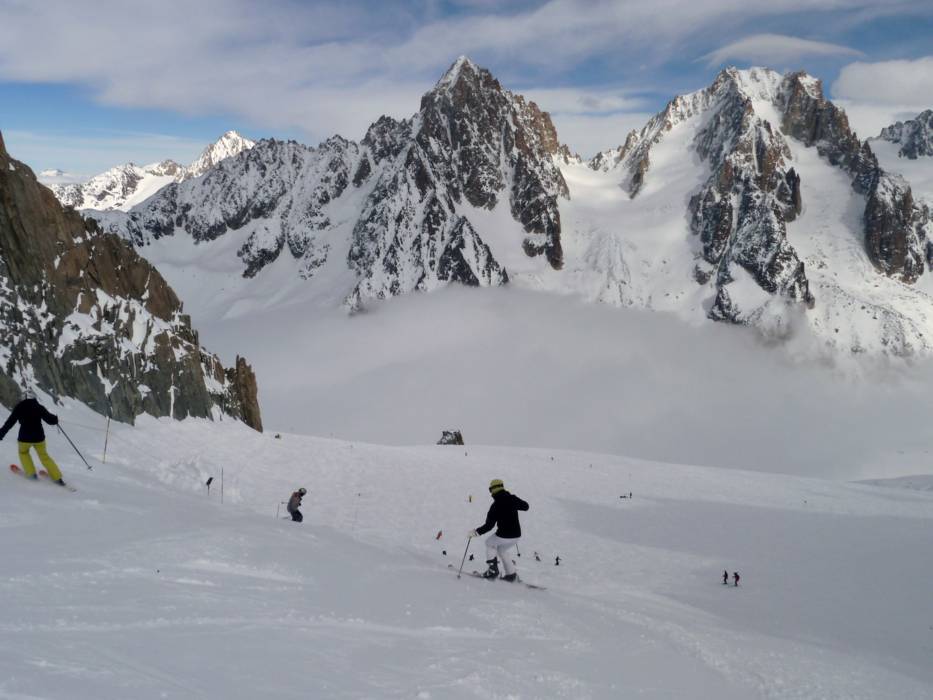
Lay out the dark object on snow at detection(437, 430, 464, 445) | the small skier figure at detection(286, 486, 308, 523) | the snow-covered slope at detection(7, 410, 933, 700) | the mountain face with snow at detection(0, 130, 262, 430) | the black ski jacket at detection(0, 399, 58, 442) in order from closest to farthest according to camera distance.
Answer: the snow-covered slope at detection(7, 410, 933, 700), the black ski jacket at detection(0, 399, 58, 442), the small skier figure at detection(286, 486, 308, 523), the mountain face with snow at detection(0, 130, 262, 430), the dark object on snow at detection(437, 430, 464, 445)

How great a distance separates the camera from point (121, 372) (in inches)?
1137

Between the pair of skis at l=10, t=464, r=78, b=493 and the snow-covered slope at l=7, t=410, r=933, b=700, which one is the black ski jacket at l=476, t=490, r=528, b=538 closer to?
the snow-covered slope at l=7, t=410, r=933, b=700

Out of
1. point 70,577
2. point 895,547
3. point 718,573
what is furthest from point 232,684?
point 895,547

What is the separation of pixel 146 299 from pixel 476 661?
3593 cm

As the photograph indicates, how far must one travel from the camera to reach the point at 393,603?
894cm

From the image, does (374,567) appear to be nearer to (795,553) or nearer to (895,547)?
(795,553)

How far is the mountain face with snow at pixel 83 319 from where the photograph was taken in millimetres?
25031

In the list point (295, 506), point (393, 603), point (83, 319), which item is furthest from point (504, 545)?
point (83, 319)

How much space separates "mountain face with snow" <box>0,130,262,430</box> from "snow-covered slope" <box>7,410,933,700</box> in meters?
2.75

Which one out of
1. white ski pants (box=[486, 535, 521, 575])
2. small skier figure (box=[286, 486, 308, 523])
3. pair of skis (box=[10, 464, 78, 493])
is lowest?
small skier figure (box=[286, 486, 308, 523])

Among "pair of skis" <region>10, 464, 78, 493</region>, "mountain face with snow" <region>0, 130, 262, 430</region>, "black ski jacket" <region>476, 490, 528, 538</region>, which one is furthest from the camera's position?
"mountain face with snow" <region>0, 130, 262, 430</region>

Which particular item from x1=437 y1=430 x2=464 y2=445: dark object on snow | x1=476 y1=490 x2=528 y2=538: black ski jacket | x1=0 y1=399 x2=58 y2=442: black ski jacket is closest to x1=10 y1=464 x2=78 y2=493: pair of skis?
x1=0 y1=399 x2=58 y2=442: black ski jacket

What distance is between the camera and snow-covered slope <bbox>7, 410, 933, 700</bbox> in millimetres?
5578

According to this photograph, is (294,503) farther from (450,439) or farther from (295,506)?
(450,439)
